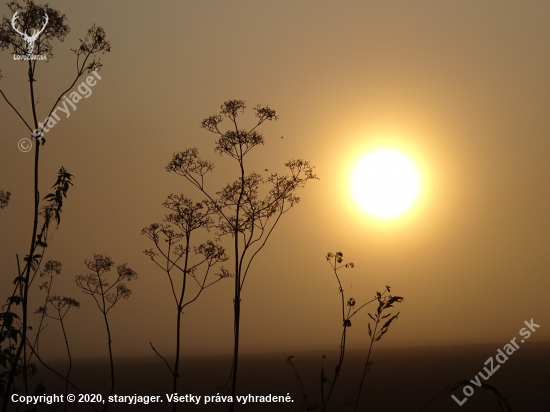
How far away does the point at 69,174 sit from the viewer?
20.8 feet

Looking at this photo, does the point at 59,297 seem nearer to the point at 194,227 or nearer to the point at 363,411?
the point at 194,227

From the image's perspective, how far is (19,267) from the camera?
6.38 m

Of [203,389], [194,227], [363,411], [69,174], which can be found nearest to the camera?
[69,174]

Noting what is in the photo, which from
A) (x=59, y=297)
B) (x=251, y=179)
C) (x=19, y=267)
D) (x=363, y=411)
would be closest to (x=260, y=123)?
(x=251, y=179)

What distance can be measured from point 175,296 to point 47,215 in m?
3.45

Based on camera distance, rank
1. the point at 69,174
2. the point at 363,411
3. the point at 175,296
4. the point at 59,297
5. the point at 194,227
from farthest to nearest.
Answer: the point at 363,411 < the point at 59,297 < the point at 194,227 < the point at 175,296 < the point at 69,174

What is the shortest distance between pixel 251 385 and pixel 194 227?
106 meters

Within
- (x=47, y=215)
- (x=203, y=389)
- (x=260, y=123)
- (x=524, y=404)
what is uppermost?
(x=203, y=389)

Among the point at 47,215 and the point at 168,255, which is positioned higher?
the point at 168,255

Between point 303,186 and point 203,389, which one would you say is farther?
point 203,389

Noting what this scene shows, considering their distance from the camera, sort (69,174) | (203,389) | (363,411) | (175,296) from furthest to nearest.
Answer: (203,389), (363,411), (175,296), (69,174)

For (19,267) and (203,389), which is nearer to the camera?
(19,267)

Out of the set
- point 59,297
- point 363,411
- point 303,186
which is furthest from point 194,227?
point 363,411

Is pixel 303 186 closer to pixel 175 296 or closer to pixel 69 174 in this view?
pixel 175 296
